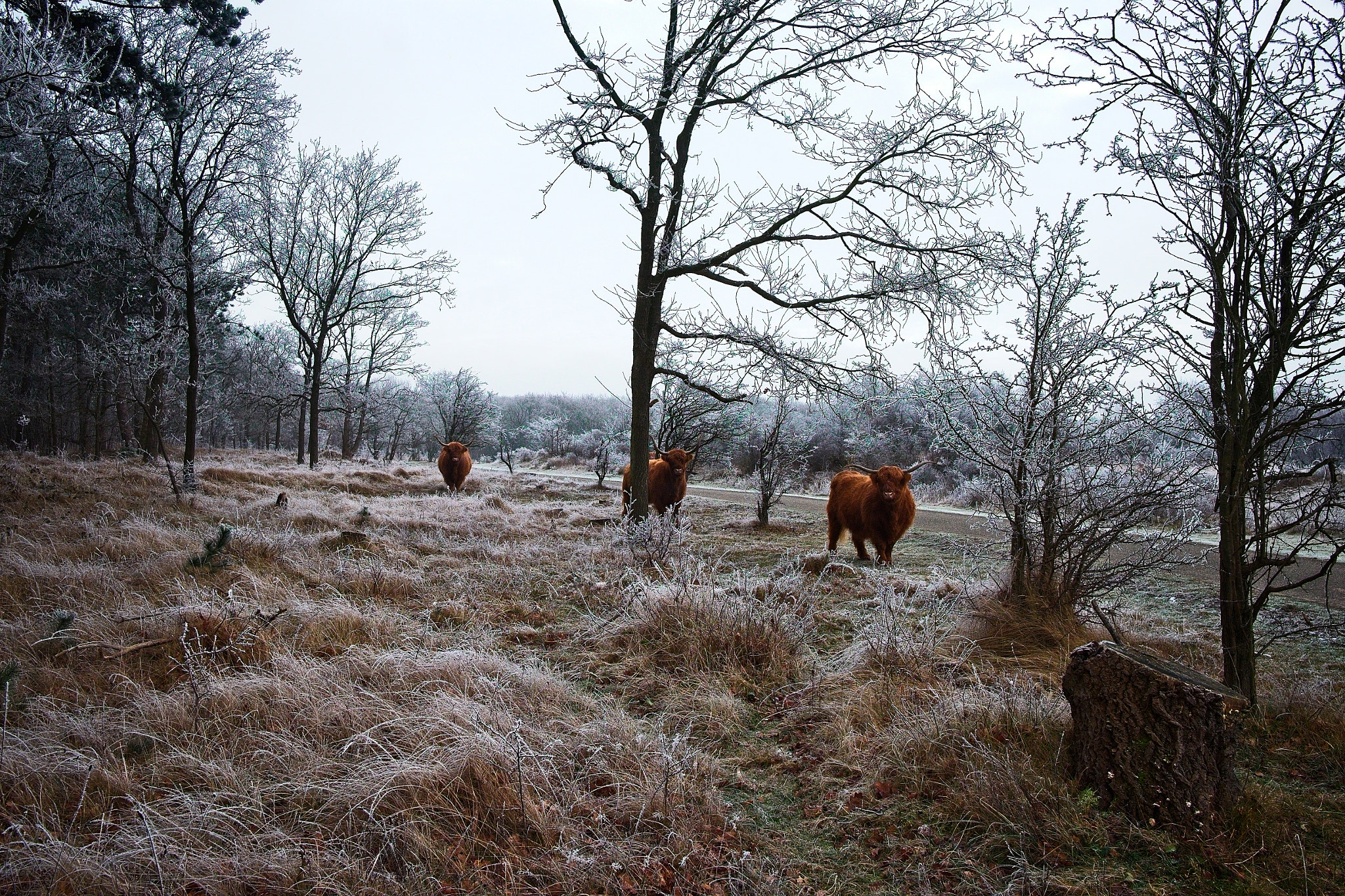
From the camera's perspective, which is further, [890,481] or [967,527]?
[967,527]

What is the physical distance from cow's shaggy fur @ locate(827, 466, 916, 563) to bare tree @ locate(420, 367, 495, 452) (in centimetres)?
1274

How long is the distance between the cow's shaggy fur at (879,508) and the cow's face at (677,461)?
122 inches

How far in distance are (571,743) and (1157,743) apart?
7.66 feet

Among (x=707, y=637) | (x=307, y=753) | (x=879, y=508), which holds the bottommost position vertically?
(x=307, y=753)

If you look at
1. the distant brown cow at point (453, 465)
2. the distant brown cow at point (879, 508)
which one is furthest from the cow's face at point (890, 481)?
the distant brown cow at point (453, 465)

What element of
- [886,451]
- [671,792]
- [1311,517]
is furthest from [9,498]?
A: [886,451]

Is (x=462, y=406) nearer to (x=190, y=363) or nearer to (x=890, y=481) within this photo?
(x=190, y=363)

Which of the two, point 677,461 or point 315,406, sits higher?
point 315,406

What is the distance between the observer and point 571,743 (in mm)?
3002

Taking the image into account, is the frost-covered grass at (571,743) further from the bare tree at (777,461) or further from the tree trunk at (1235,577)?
the bare tree at (777,461)

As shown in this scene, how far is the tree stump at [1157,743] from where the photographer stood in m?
2.43

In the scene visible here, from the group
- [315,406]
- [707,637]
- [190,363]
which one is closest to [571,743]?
[707,637]

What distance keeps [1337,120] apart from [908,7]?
5.29m

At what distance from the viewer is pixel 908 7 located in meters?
7.20
